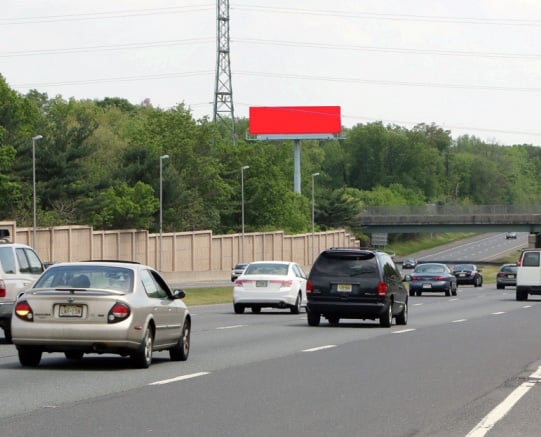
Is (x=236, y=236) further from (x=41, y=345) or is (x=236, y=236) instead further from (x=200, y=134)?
(x=41, y=345)

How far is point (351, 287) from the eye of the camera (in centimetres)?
3216

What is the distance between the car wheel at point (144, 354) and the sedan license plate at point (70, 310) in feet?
3.02

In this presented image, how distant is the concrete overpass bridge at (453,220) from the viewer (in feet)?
496

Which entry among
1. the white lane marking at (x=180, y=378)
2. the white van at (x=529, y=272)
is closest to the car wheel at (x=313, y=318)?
the white lane marking at (x=180, y=378)

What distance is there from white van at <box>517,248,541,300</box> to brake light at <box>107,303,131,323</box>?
37524 millimetres

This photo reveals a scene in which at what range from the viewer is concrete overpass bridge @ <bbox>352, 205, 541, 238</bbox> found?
151m

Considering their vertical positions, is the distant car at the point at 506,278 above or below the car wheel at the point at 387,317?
below

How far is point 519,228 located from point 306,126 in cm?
2447

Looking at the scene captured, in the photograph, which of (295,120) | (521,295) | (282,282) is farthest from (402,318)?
(295,120)

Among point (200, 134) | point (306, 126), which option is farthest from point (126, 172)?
point (306, 126)

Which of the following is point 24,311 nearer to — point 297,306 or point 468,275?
point 297,306

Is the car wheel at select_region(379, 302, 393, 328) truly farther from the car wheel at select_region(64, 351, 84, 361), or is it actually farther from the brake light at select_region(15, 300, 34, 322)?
the brake light at select_region(15, 300, 34, 322)

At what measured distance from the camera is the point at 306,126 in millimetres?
153750

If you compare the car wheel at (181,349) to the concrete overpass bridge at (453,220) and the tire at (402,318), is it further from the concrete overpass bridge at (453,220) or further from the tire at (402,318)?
the concrete overpass bridge at (453,220)
